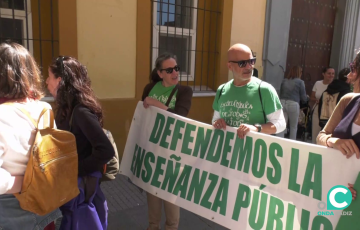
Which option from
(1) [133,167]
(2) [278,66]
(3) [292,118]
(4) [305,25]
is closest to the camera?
(1) [133,167]

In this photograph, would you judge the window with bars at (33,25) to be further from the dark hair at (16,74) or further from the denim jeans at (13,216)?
the denim jeans at (13,216)

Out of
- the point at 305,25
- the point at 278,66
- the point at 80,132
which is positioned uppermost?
the point at 305,25

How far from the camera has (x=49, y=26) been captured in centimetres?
438

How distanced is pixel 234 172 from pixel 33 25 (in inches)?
149

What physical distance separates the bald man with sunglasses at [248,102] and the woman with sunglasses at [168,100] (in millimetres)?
463

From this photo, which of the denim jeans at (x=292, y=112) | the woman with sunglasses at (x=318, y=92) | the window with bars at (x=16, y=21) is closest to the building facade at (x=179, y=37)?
the window with bars at (x=16, y=21)

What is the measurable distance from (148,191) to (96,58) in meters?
2.54

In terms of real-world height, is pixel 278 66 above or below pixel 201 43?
below

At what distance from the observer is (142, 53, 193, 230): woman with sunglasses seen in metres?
2.69

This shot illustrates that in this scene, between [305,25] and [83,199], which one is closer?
[83,199]

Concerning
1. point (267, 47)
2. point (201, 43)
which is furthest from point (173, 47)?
point (267, 47)

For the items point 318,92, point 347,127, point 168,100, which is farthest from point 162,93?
point 318,92

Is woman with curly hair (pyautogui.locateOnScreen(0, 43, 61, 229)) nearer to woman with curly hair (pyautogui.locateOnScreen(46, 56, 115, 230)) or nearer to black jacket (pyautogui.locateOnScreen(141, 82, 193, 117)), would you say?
woman with curly hair (pyautogui.locateOnScreen(46, 56, 115, 230))

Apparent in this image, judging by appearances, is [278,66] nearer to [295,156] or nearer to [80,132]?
[295,156]
